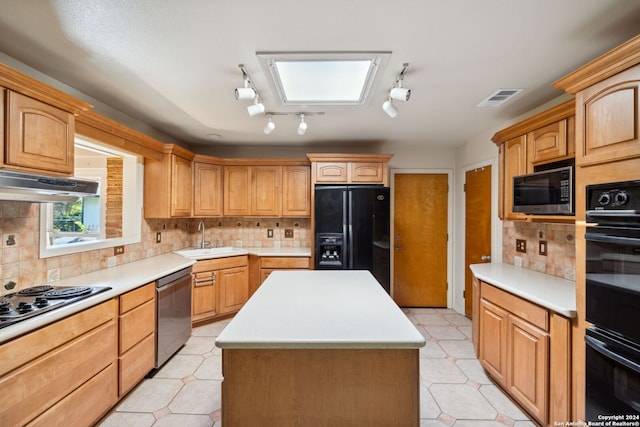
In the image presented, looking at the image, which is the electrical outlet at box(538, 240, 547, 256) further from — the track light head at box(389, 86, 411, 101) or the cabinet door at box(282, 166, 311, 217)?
the cabinet door at box(282, 166, 311, 217)

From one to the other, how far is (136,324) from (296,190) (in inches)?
95.1

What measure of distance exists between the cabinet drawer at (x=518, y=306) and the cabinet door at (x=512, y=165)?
0.67 m

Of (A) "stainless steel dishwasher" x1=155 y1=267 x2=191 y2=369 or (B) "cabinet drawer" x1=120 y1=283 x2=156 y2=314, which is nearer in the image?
(B) "cabinet drawer" x1=120 y1=283 x2=156 y2=314

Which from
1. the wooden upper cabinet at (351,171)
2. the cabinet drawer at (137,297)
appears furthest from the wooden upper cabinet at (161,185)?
the wooden upper cabinet at (351,171)

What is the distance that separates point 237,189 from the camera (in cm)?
392

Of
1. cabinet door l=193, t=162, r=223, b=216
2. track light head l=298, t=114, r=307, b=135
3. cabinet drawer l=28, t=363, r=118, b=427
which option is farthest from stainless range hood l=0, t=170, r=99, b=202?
cabinet door l=193, t=162, r=223, b=216

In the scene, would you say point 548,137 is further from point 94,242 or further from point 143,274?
point 94,242

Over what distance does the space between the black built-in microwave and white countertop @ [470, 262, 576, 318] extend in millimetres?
524

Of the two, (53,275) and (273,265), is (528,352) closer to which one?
(273,265)

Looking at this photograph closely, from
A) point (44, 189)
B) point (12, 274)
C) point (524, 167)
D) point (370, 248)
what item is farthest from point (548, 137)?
point (12, 274)

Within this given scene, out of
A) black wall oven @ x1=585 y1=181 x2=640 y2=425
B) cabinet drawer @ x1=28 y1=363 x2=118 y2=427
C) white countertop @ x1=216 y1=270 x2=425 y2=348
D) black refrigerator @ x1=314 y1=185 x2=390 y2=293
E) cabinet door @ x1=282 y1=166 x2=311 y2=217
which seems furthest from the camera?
cabinet door @ x1=282 y1=166 x2=311 y2=217

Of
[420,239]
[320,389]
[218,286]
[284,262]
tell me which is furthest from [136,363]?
[420,239]

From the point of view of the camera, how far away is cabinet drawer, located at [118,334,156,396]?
1975mm

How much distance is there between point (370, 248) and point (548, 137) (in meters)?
2.01
